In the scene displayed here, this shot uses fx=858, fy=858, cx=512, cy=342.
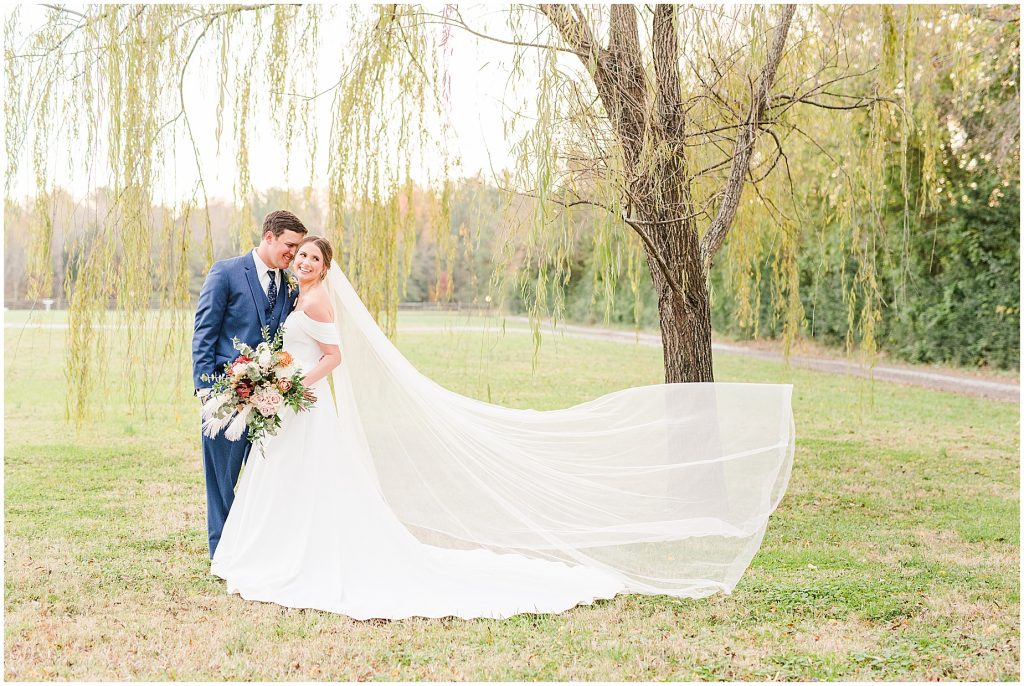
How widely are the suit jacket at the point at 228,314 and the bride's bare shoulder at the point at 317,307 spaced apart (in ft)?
0.71

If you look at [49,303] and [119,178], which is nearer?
[119,178]

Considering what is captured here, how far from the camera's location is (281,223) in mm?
4285

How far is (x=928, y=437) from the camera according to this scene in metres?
9.09

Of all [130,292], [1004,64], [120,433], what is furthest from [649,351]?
[130,292]

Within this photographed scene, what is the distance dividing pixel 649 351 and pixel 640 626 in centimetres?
1635

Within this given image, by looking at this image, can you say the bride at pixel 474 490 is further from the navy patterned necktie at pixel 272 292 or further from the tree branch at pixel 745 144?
the tree branch at pixel 745 144

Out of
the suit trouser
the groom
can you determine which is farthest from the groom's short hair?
the suit trouser

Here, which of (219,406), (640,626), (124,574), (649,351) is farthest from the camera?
(649,351)

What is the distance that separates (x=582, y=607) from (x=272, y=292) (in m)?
2.15

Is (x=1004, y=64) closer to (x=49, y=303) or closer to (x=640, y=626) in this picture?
(x=640, y=626)

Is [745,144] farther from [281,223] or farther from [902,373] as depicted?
[902,373]

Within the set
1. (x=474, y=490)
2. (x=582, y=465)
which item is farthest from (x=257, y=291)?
(x=582, y=465)

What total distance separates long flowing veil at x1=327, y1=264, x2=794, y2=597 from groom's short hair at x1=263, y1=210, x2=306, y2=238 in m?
0.31

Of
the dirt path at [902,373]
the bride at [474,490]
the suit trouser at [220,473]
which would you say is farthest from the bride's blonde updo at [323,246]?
the dirt path at [902,373]
